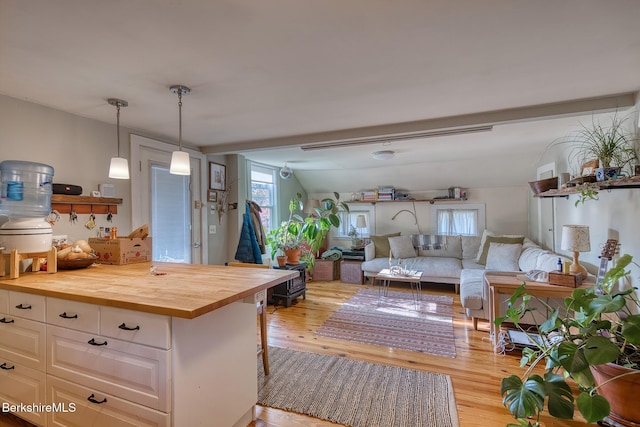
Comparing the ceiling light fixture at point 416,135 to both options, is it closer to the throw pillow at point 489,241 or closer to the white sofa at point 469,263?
the white sofa at point 469,263

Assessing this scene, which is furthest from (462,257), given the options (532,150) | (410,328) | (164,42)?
(164,42)

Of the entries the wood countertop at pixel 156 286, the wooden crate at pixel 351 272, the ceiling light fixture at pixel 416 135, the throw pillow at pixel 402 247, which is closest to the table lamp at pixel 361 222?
the throw pillow at pixel 402 247

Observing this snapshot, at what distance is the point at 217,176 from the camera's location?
156 inches

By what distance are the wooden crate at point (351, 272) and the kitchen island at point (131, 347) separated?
11.9 ft

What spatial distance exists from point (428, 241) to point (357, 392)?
13.0 feet

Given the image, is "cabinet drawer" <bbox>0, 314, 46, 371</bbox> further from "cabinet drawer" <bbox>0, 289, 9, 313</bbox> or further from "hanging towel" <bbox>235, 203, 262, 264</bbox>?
"hanging towel" <bbox>235, 203, 262, 264</bbox>

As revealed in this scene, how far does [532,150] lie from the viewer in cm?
420

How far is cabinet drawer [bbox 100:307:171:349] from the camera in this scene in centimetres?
121

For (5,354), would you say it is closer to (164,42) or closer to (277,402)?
(277,402)

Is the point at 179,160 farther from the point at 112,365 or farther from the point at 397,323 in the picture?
the point at 397,323

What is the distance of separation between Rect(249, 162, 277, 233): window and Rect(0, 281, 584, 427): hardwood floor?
1.76 m

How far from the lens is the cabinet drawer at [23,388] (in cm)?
157

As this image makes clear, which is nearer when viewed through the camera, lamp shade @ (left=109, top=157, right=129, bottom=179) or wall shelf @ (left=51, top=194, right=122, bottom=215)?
lamp shade @ (left=109, top=157, right=129, bottom=179)

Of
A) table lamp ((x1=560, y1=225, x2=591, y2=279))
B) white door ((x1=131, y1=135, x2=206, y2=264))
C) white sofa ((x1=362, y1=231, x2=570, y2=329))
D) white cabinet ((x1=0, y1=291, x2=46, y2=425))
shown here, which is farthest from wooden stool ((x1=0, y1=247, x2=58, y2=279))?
table lamp ((x1=560, y1=225, x2=591, y2=279))
